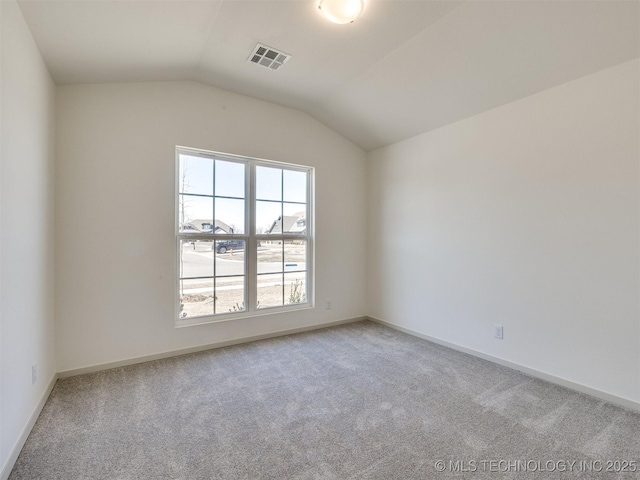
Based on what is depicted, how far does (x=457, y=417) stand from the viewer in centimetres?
206

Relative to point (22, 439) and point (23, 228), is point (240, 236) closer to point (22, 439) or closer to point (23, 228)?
point (23, 228)

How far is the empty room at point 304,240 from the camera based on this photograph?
1.78 meters

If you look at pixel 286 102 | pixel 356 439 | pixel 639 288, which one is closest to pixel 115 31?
pixel 286 102

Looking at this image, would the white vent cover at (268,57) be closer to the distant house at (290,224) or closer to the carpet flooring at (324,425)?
the distant house at (290,224)

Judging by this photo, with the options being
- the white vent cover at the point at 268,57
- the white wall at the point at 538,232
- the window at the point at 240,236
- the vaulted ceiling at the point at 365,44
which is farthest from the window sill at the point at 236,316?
the white vent cover at the point at 268,57

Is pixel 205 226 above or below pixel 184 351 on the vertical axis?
above

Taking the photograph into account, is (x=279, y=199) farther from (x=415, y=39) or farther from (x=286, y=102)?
(x=415, y=39)

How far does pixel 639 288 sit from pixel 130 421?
3.65 m

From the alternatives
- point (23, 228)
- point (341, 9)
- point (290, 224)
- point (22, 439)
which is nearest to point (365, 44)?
point (341, 9)

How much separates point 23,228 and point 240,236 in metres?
1.90

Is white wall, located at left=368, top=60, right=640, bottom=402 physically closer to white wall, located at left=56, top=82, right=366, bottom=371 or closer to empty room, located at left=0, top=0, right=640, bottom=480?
empty room, located at left=0, top=0, right=640, bottom=480

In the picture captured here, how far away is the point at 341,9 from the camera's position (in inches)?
79.0

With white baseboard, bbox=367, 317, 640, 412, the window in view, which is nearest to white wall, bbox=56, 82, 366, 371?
the window

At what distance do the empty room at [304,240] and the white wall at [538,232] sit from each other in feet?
0.06
